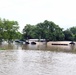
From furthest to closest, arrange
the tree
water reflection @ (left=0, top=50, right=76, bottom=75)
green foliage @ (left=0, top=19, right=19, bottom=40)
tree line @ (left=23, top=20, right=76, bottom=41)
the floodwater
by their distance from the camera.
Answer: the tree → tree line @ (left=23, top=20, right=76, bottom=41) → green foliage @ (left=0, top=19, right=19, bottom=40) → the floodwater → water reflection @ (left=0, top=50, right=76, bottom=75)

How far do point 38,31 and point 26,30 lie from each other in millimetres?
19531

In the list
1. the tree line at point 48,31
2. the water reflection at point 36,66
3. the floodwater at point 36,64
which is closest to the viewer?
the water reflection at point 36,66

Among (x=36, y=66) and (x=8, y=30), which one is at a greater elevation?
(x=8, y=30)

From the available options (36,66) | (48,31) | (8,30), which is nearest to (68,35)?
(48,31)

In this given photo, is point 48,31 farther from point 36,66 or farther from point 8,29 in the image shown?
point 36,66

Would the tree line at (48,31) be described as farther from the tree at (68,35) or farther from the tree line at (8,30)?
the tree line at (8,30)

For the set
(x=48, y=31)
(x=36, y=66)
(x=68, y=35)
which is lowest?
(x=36, y=66)

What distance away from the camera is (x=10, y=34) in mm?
94250

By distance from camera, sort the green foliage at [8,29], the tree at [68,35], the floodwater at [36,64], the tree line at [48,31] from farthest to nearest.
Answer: the tree at [68,35]
the tree line at [48,31]
the green foliage at [8,29]
the floodwater at [36,64]

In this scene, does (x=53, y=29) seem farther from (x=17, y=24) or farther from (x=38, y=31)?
(x=17, y=24)

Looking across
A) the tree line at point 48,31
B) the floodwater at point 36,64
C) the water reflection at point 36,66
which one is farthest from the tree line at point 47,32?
the water reflection at point 36,66

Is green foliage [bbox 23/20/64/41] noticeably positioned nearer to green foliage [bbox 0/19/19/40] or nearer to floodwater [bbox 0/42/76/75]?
green foliage [bbox 0/19/19/40]

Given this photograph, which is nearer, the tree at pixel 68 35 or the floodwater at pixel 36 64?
the floodwater at pixel 36 64

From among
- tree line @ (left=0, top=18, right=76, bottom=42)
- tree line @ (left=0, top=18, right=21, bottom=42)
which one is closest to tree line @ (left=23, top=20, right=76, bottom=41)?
tree line @ (left=0, top=18, right=76, bottom=42)
